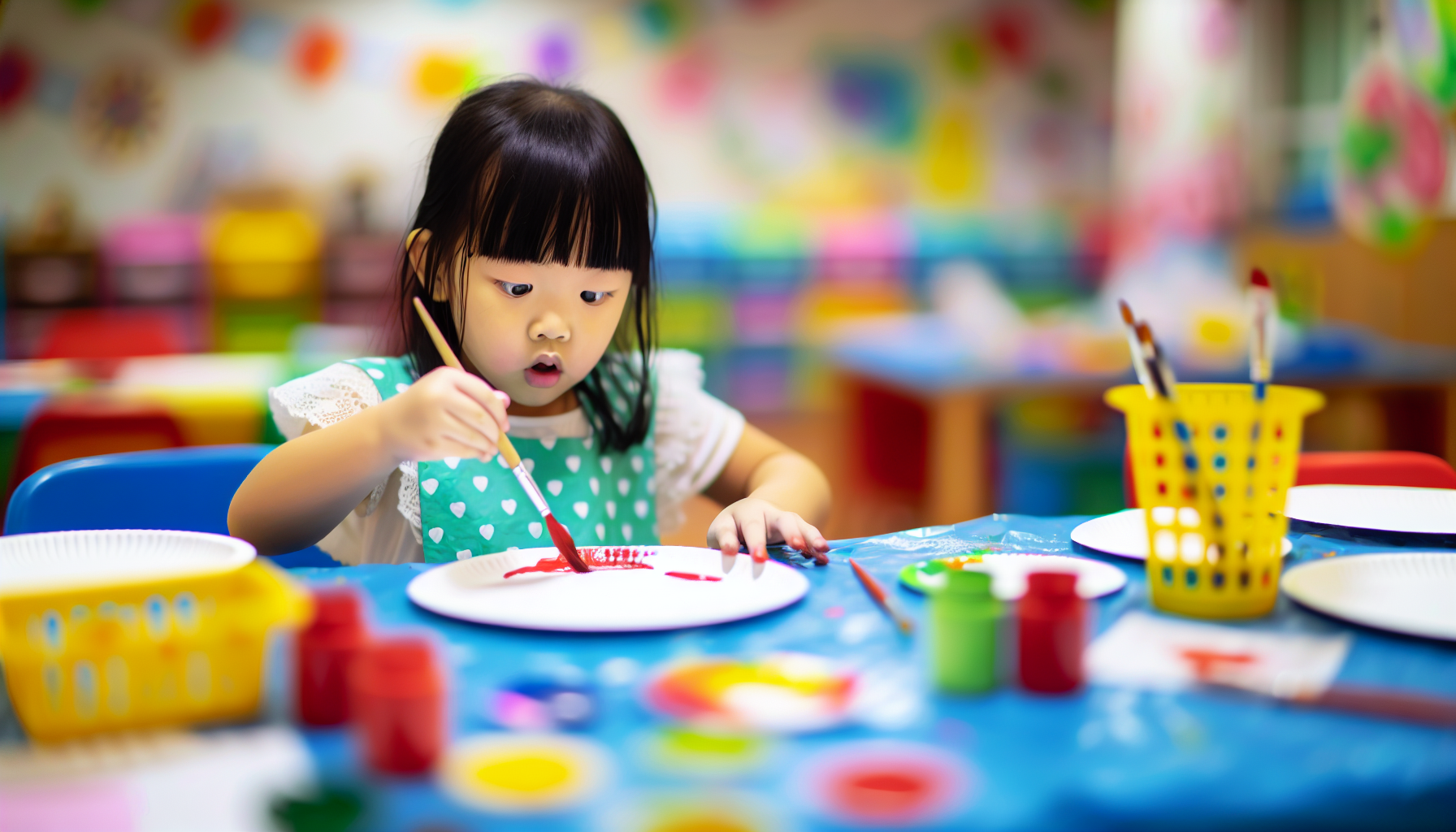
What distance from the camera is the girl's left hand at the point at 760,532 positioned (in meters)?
0.82

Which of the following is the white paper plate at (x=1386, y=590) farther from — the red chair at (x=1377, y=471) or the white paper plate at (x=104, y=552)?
the white paper plate at (x=104, y=552)

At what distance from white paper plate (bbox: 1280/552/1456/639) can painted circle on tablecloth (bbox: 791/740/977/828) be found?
1.00ft

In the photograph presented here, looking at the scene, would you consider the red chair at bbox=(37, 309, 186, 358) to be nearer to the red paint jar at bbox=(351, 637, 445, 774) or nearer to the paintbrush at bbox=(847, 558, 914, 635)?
the paintbrush at bbox=(847, 558, 914, 635)

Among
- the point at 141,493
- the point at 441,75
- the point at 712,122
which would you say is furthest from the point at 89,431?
the point at 712,122

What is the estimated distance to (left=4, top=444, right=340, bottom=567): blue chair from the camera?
1.03 meters

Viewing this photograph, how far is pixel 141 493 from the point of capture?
107 cm

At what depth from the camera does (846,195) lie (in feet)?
18.2

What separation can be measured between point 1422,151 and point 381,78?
395 cm

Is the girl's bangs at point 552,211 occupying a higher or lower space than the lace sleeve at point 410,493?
higher

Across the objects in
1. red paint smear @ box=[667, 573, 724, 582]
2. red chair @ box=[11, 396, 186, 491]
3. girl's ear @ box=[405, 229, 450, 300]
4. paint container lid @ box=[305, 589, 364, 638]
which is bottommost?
red chair @ box=[11, 396, 186, 491]

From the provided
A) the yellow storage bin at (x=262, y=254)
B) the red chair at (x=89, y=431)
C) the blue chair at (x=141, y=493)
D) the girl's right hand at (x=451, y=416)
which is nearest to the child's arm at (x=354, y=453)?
the girl's right hand at (x=451, y=416)

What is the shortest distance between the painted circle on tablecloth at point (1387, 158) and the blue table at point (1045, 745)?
10.7 ft

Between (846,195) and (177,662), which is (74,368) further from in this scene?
(846,195)

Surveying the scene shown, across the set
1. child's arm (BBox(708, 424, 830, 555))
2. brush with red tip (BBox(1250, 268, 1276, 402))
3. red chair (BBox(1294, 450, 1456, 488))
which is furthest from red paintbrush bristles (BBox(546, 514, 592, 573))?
red chair (BBox(1294, 450, 1456, 488))
